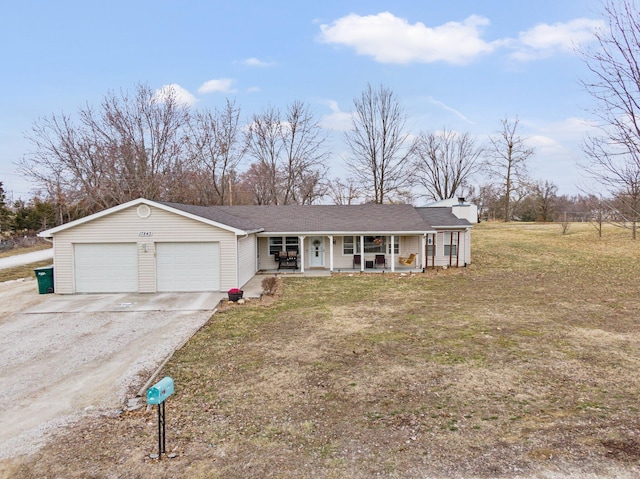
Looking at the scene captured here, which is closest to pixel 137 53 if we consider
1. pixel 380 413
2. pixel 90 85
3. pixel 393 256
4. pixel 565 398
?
pixel 90 85

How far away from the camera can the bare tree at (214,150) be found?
2999 centimetres

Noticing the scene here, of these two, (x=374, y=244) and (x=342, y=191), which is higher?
(x=342, y=191)

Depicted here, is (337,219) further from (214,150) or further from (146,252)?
(214,150)

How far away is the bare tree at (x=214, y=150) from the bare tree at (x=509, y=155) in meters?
28.5

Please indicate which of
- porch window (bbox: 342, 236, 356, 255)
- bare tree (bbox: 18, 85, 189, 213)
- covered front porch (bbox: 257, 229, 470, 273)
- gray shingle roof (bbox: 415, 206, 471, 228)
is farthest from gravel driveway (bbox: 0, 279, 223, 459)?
bare tree (bbox: 18, 85, 189, 213)

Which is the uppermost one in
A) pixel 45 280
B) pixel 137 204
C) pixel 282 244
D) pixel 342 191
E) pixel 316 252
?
pixel 342 191

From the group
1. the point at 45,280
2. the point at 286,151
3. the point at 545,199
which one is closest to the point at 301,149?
the point at 286,151

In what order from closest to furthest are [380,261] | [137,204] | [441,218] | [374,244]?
[137,204]
[380,261]
[374,244]
[441,218]

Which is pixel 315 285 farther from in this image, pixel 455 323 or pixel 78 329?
pixel 78 329

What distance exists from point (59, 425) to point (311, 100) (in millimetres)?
31535

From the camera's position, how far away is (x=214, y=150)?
3081 cm

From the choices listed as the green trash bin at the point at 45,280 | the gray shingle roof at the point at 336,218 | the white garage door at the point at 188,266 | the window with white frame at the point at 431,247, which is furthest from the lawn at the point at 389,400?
the window with white frame at the point at 431,247

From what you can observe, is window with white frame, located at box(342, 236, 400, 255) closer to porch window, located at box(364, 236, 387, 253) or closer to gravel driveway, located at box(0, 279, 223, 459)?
porch window, located at box(364, 236, 387, 253)

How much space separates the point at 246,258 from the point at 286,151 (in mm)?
20576
